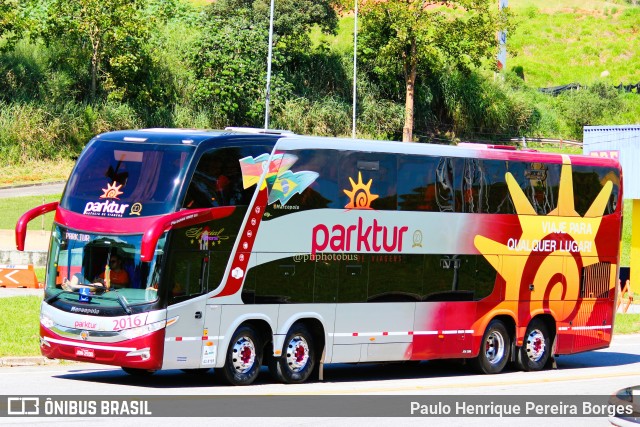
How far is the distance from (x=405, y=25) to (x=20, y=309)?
50653 mm

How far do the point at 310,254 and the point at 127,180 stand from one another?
129 inches

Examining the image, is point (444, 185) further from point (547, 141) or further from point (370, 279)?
point (547, 141)

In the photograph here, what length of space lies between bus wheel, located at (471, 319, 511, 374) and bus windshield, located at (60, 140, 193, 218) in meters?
7.62

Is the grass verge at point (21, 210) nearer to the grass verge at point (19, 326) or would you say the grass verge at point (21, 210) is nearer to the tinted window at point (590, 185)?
the grass verge at point (19, 326)

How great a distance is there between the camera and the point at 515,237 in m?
22.3

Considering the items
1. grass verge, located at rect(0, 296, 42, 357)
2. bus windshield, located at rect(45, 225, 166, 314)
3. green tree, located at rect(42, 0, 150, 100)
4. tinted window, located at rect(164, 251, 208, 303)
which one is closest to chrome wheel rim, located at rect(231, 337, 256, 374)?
tinted window, located at rect(164, 251, 208, 303)

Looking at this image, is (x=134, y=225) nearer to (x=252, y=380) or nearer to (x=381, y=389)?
(x=252, y=380)

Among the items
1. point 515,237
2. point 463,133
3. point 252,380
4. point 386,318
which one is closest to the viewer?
point 252,380

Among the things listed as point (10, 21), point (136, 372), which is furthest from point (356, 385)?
point (10, 21)

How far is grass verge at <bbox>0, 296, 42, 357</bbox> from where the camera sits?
19.8m

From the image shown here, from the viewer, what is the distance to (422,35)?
2867 inches

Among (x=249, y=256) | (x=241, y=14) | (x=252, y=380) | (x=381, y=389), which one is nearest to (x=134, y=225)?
(x=249, y=256)

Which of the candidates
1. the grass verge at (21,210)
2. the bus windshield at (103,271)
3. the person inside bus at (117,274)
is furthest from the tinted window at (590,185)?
the grass verge at (21,210)

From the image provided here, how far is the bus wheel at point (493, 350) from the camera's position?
2180 centimetres
